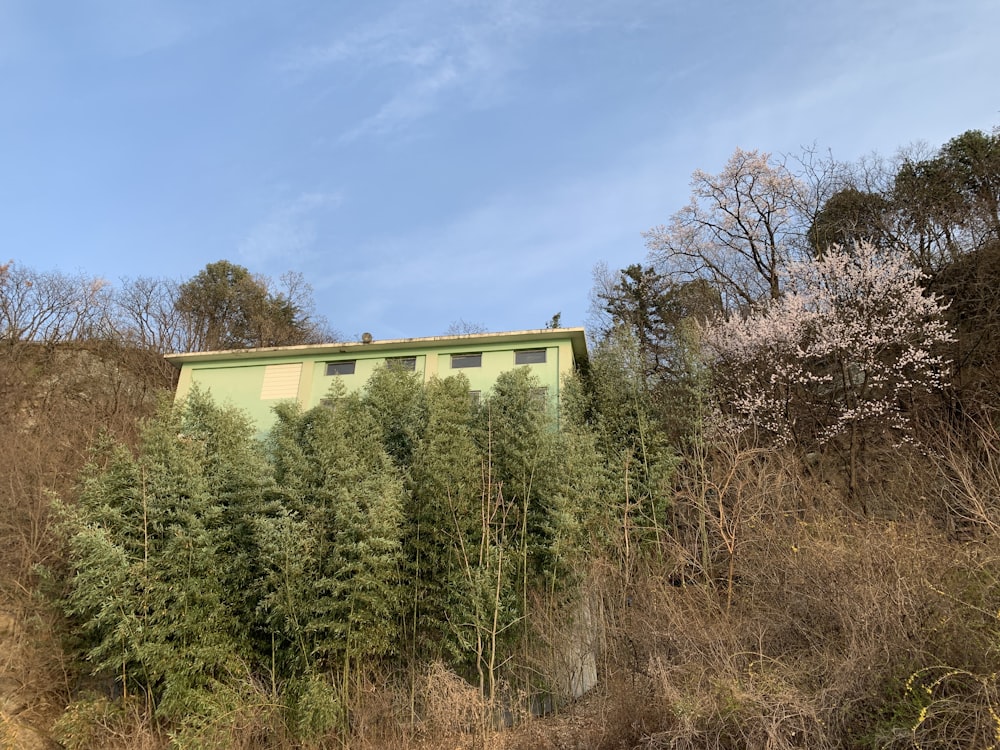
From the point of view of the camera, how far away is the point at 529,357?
14.2 m

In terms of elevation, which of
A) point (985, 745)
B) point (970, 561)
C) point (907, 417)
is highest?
point (907, 417)

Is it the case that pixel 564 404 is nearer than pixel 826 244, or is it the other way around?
pixel 564 404

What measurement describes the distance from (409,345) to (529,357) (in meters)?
2.82

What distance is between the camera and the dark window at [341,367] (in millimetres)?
15109

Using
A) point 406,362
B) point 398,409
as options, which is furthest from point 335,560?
point 406,362

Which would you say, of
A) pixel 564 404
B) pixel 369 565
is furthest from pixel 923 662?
pixel 564 404

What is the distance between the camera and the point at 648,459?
38.8 ft

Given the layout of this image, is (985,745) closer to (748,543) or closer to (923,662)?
(923,662)

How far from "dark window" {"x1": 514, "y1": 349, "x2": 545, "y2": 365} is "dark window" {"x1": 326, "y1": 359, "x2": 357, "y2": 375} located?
3.86 metres

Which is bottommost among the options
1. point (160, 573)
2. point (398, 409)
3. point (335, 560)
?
point (160, 573)

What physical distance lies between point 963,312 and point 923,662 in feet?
36.1

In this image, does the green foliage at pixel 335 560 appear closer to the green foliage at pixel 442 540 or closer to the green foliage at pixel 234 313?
the green foliage at pixel 442 540

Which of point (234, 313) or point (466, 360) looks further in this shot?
point (234, 313)

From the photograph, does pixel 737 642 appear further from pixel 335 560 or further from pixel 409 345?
pixel 409 345
